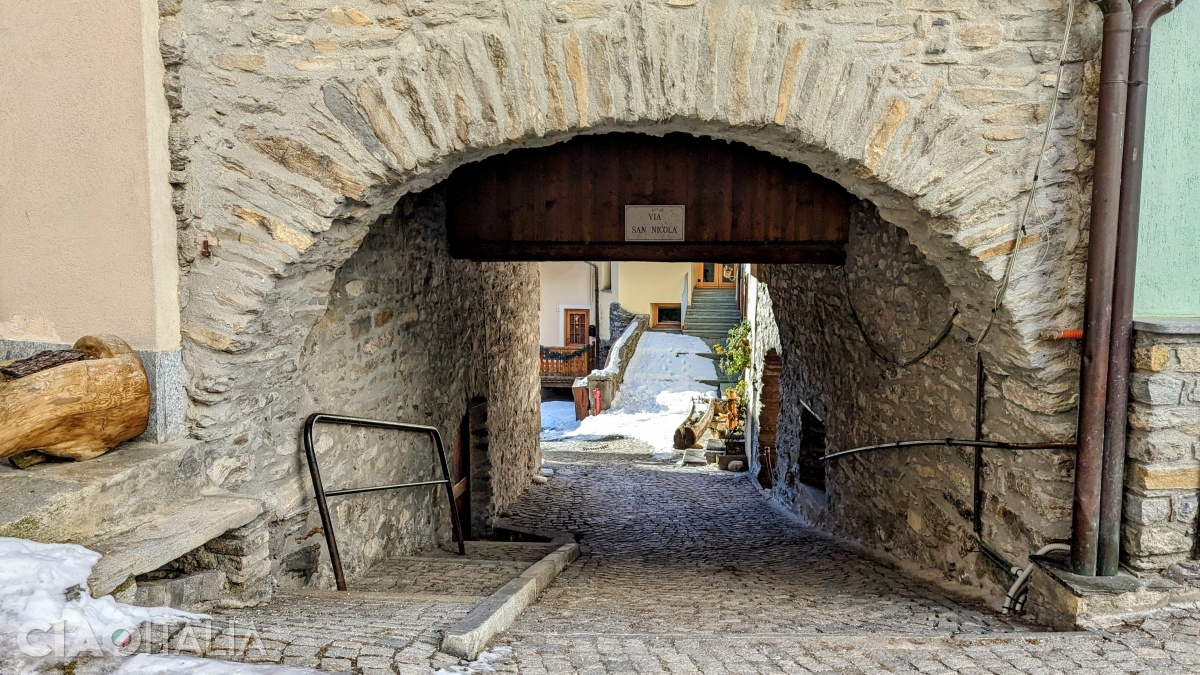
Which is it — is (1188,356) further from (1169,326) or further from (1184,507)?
(1184,507)

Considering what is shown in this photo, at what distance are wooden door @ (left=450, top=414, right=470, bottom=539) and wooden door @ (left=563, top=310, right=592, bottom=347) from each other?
1850 cm

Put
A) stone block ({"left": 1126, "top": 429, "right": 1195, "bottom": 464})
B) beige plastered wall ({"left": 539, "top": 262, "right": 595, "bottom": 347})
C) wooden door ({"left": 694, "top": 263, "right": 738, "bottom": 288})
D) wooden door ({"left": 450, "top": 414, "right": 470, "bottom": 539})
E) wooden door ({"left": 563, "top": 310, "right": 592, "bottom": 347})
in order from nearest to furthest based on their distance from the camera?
stone block ({"left": 1126, "top": 429, "right": 1195, "bottom": 464}) < wooden door ({"left": 450, "top": 414, "right": 470, "bottom": 539}) < wooden door ({"left": 694, "top": 263, "right": 738, "bottom": 288}) < beige plastered wall ({"left": 539, "top": 262, "right": 595, "bottom": 347}) < wooden door ({"left": 563, "top": 310, "right": 592, "bottom": 347})

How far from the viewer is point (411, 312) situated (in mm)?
4996

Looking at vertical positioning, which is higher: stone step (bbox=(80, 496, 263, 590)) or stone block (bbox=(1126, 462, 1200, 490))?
stone block (bbox=(1126, 462, 1200, 490))

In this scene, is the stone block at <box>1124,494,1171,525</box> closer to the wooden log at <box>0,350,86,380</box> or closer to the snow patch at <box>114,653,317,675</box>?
the snow patch at <box>114,653,317,675</box>

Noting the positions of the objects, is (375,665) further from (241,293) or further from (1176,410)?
(1176,410)

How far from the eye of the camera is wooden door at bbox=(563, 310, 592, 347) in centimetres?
2539

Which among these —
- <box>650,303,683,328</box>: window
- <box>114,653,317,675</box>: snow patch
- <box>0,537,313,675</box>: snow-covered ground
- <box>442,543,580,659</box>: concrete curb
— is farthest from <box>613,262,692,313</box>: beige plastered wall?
<box>114,653,317,675</box>: snow patch

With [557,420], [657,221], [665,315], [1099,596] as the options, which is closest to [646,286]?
[665,315]

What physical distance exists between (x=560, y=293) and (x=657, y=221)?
20598 mm

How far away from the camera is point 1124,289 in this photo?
2.80m

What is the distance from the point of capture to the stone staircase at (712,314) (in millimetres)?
21156

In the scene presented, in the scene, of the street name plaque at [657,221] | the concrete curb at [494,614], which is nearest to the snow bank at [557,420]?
the street name plaque at [657,221]

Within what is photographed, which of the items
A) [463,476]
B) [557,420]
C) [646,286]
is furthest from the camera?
[646,286]
